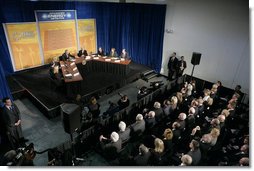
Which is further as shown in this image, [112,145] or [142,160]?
[112,145]

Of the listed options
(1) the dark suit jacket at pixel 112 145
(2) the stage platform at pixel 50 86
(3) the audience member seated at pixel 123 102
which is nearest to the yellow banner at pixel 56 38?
(2) the stage platform at pixel 50 86

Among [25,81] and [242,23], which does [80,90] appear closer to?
[25,81]

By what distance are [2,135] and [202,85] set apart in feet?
24.9

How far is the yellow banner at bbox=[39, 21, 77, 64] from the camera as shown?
8852mm

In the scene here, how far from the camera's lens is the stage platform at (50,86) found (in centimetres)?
649

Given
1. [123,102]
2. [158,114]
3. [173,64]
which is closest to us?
[158,114]

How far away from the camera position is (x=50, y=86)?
24.7 ft

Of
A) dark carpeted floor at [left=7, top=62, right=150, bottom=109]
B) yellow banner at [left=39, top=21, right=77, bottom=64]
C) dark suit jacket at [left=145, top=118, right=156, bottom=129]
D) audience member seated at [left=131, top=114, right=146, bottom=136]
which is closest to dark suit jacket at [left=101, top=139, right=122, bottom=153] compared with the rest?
audience member seated at [left=131, top=114, right=146, bottom=136]

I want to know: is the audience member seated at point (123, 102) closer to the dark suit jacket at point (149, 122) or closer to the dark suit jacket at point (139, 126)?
the dark suit jacket at point (149, 122)

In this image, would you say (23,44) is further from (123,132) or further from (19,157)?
(123,132)

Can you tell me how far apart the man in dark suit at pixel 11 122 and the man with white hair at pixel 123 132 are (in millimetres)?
2659

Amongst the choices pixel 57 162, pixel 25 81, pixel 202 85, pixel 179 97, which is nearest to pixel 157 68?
pixel 202 85

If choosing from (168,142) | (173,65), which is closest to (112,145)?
(168,142)

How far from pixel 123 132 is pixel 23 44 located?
6.65 meters
